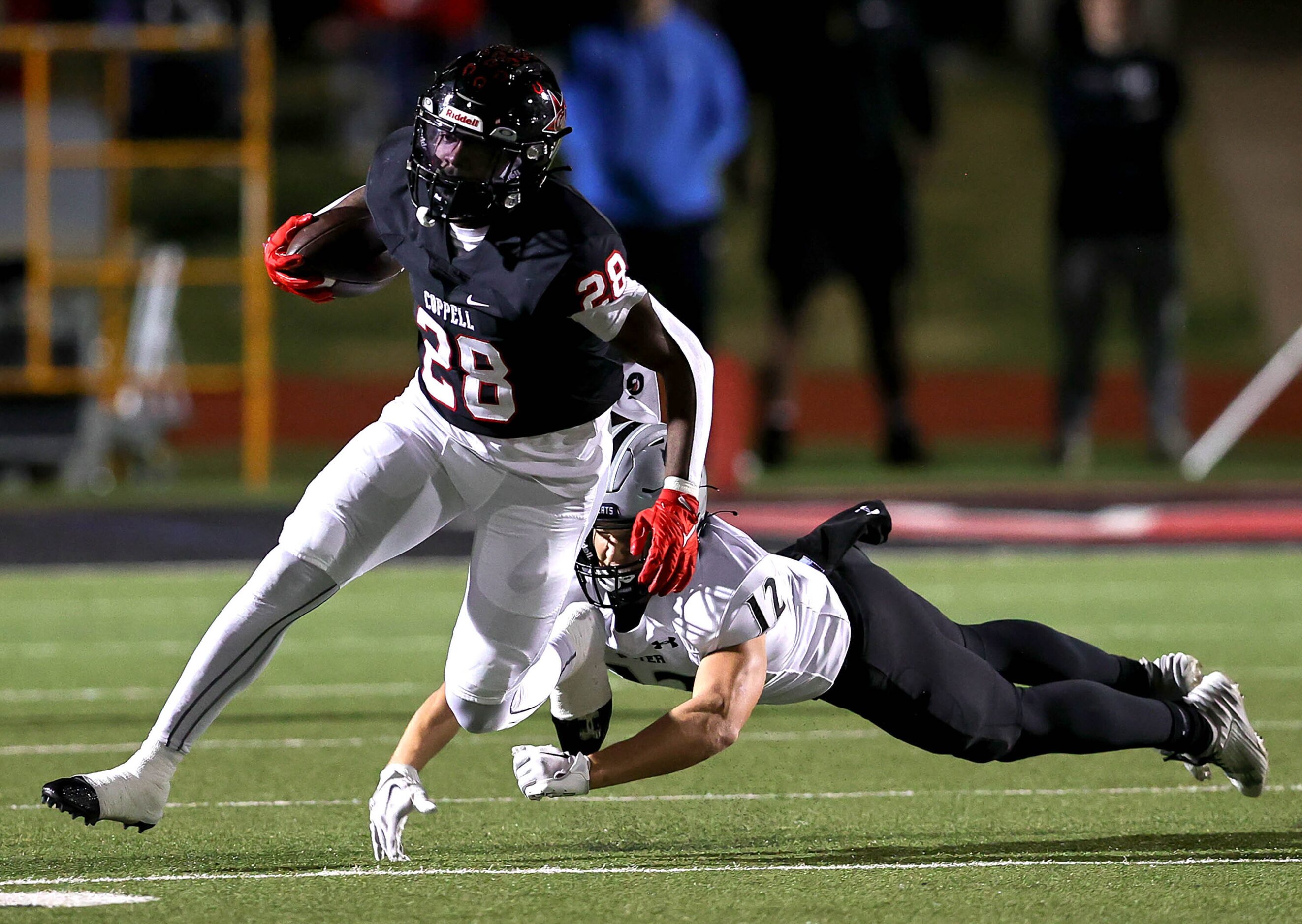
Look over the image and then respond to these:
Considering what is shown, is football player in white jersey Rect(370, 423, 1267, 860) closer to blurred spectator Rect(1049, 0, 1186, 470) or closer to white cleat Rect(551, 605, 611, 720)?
white cleat Rect(551, 605, 611, 720)

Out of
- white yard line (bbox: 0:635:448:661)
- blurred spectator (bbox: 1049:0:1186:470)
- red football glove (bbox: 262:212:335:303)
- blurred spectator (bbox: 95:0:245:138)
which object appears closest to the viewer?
red football glove (bbox: 262:212:335:303)

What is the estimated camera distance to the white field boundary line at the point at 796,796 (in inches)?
172

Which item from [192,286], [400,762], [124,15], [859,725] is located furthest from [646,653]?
[192,286]

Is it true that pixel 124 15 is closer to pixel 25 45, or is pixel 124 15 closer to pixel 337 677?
pixel 25 45

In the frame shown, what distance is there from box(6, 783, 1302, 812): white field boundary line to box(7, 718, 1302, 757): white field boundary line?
2.14ft

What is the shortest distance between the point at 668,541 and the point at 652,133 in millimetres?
5568

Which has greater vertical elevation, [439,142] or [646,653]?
[439,142]

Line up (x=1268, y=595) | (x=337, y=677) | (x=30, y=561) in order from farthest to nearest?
1. (x=30, y=561)
2. (x=1268, y=595)
3. (x=337, y=677)

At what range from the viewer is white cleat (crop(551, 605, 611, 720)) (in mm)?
3871

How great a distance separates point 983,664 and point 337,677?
267cm

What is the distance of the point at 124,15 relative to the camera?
11.1 metres

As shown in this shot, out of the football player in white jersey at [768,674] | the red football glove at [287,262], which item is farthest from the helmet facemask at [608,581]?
the red football glove at [287,262]

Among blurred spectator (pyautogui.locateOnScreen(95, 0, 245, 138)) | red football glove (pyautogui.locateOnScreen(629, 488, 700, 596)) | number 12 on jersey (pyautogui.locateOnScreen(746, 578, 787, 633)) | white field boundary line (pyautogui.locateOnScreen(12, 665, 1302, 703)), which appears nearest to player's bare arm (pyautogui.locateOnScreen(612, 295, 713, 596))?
red football glove (pyautogui.locateOnScreen(629, 488, 700, 596))

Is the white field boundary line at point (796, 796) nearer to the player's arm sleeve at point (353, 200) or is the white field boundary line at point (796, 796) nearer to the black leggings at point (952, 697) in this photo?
the black leggings at point (952, 697)
